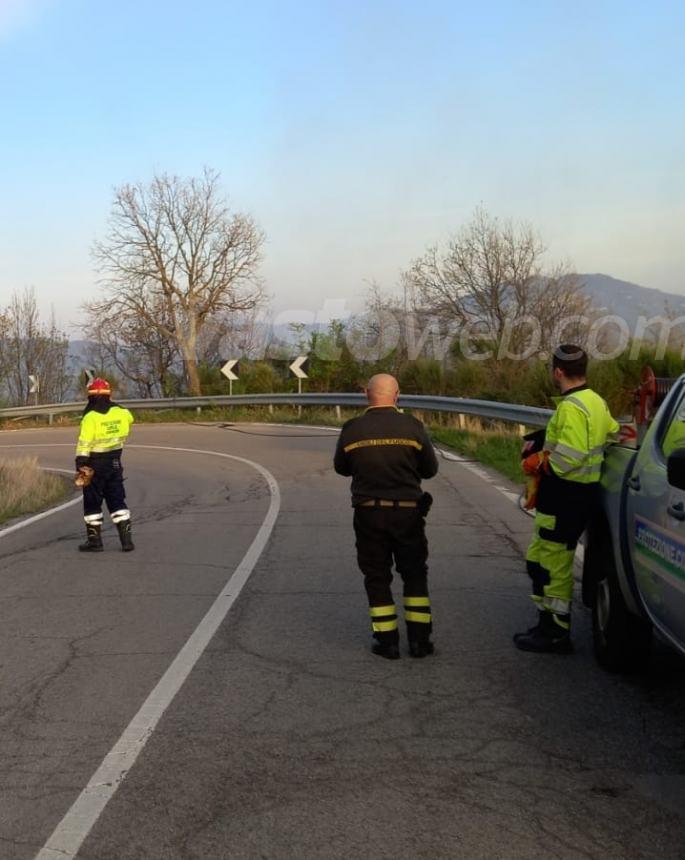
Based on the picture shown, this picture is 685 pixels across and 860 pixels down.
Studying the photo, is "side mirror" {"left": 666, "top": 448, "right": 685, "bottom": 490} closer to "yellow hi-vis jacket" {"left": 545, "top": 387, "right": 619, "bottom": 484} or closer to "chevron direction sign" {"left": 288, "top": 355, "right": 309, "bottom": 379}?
"yellow hi-vis jacket" {"left": 545, "top": 387, "right": 619, "bottom": 484}

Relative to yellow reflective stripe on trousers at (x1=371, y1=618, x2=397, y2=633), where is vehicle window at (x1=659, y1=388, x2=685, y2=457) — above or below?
above

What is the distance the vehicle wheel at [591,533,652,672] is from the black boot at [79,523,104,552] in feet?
19.1

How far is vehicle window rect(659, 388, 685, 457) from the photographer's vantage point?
488 centimetres

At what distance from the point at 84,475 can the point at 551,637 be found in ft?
18.7

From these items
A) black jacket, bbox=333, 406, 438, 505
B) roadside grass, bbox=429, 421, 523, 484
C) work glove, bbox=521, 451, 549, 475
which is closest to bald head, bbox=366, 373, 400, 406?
black jacket, bbox=333, 406, 438, 505

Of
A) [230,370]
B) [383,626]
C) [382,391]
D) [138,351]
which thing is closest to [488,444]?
[382,391]

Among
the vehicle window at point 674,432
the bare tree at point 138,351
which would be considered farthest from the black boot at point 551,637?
the bare tree at point 138,351

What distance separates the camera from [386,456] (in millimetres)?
6312

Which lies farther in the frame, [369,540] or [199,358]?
[199,358]

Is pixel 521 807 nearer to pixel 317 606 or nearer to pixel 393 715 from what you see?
pixel 393 715

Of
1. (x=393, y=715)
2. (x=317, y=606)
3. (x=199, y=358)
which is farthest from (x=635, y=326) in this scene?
(x=199, y=358)

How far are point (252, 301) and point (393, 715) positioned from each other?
41.5 m

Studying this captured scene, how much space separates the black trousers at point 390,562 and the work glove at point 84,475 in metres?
4.76

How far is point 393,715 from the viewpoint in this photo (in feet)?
16.9
